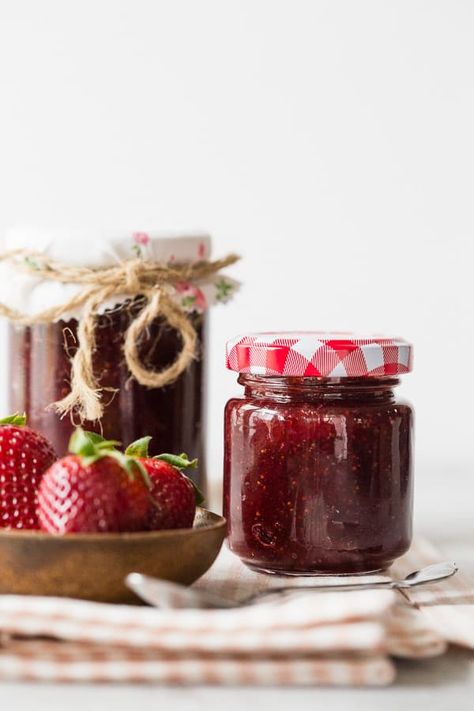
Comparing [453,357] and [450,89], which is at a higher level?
[450,89]

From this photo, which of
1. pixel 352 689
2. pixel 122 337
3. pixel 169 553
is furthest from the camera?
pixel 122 337

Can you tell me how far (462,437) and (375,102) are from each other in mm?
630

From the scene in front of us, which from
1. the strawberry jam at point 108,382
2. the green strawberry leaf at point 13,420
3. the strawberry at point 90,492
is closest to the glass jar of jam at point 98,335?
the strawberry jam at point 108,382

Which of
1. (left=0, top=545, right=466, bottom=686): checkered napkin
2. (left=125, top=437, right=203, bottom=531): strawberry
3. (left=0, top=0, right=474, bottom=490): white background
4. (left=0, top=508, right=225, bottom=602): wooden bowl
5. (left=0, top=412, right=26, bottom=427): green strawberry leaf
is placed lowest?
(left=0, top=545, right=466, bottom=686): checkered napkin

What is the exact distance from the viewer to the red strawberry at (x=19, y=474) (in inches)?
36.4

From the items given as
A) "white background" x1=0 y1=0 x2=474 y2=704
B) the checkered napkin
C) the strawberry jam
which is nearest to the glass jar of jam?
the strawberry jam

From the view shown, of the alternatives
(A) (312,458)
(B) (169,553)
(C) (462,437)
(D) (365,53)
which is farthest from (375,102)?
(B) (169,553)

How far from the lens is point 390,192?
1.91 metres

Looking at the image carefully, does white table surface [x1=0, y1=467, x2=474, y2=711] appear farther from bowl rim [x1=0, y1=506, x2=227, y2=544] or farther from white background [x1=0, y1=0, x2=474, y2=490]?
white background [x1=0, y1=0, x2=474, y2=490]

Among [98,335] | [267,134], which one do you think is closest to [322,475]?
[98,335]

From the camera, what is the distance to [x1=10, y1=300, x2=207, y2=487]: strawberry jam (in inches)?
49.2

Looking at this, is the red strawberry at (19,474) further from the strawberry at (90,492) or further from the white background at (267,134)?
the white background at (267,134)

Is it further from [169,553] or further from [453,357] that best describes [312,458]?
[453,357]

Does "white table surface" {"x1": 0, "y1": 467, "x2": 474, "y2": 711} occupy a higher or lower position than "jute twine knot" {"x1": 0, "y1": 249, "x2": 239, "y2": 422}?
lower
